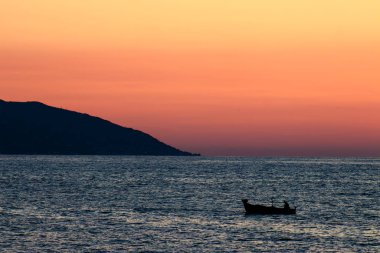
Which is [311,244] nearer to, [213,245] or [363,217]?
[213,245]

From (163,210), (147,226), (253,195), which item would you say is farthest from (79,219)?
(253,195)

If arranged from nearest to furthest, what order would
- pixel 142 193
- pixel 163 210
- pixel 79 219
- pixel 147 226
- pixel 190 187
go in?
pixel 147 226 < pixel 79 219 < pixel 163 210 < pixel 142 193 < pixel 190 187

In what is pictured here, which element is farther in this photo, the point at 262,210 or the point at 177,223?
the point at 262,210

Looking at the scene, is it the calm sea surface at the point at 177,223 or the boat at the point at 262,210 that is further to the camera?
the boat at the point at 262,210

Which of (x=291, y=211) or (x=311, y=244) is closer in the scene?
(x=311, y=244)

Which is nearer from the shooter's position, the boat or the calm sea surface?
the calm sea surface

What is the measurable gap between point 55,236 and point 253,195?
6741cm

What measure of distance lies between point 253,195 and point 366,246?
66528 millimetres

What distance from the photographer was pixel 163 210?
9519 cm

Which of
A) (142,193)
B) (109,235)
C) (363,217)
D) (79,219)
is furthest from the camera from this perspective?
(142,193)

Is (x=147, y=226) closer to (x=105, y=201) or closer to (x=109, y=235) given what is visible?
(x=109, y=235)

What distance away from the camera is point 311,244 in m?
66.9

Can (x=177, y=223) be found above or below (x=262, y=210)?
below

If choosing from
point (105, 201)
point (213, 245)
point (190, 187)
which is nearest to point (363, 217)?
point (213, 245)
